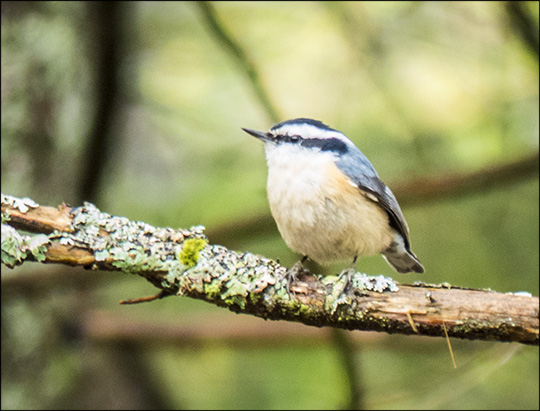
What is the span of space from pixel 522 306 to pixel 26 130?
2786 mm

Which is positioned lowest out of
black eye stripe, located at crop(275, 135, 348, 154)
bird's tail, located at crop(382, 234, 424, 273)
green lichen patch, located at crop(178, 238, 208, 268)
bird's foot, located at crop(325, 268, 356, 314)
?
bird's tail, located at crop(382, 234, 424, 273)

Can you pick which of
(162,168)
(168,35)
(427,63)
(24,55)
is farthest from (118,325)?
(427,63)

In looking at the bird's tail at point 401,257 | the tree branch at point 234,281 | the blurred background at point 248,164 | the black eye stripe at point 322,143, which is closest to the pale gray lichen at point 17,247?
the tree branch at point 234,281

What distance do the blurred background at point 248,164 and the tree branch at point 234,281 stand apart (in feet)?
3.36

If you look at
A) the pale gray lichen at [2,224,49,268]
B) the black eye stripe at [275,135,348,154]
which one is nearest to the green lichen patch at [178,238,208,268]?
the pale gray lichen at [2,224,49,268]

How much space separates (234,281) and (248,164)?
6.55ft

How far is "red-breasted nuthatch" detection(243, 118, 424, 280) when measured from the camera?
225cm

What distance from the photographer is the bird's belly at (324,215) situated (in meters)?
2.24

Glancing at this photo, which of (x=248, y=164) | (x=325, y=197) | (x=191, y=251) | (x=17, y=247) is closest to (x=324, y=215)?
(x=325, y=197)

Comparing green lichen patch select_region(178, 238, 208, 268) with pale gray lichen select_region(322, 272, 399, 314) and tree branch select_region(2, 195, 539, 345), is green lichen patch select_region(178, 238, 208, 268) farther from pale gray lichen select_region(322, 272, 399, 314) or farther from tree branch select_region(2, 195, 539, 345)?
pale gray lichen select_region(322, 272, 399, 314)

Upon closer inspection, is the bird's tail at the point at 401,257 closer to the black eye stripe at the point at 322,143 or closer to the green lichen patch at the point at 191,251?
the black eye stripe at the point at 322,143

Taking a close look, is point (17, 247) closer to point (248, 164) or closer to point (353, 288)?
point (353, 288)

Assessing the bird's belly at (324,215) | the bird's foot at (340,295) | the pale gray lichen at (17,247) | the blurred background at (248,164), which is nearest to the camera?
the pale gray lichen at (17,247)

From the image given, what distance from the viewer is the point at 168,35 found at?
3.98 m
